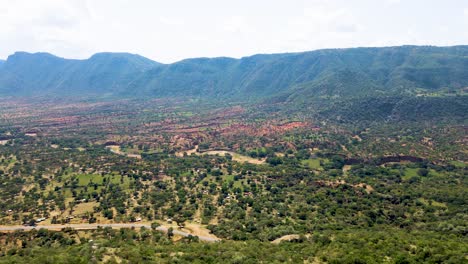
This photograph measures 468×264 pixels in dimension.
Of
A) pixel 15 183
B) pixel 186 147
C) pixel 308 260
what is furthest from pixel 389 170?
pixel 15 183

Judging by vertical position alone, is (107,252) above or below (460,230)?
above

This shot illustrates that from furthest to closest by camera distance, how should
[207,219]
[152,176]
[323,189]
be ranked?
[152,176], [323,189], [207,219]


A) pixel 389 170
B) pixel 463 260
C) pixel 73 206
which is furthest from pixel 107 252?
pixel 389 170

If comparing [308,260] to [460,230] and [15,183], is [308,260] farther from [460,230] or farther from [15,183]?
[15,183]

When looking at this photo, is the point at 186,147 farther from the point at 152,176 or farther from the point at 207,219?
the point at 207,219

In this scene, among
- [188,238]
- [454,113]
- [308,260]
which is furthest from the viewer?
[454,113]

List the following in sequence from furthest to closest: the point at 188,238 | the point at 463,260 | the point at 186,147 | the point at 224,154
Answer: the point at 186,147, the point at 224,154, the point at 188,238, the point at 463,260

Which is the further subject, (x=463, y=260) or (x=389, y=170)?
(x=389, y=170)

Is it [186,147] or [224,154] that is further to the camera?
[186,147]

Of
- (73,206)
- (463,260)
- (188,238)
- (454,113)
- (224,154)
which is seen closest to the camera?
(463,260)
